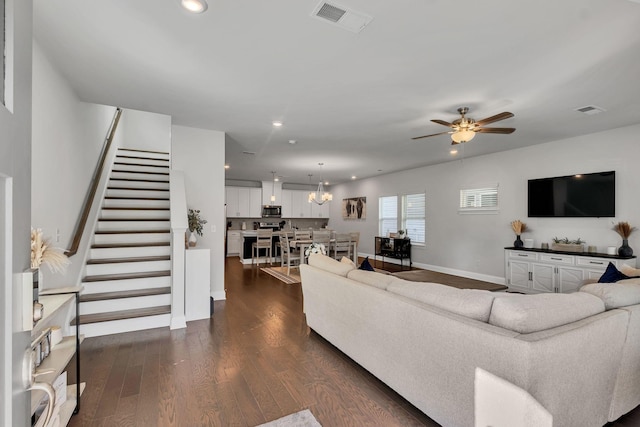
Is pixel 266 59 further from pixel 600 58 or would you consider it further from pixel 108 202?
pixel 108 202

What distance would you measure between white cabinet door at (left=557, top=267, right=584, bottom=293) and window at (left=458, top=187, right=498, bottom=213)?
67.7 inches

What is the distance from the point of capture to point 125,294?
3.65 m

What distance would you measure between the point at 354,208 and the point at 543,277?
6.08 m

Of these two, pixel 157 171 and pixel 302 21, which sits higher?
pixel 302 21

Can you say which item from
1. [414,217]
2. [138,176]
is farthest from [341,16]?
[414,217]

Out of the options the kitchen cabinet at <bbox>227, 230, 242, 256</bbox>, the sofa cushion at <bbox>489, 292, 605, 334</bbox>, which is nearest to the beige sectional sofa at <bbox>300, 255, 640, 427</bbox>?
the sofa cushion at <bbox>489, 292, 605, 334</bbox>

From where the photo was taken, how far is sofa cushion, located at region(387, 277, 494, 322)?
1.68m

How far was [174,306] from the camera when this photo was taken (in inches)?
141

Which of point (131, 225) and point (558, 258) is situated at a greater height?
point (131, 225)

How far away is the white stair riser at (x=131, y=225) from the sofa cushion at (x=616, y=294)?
16.7ft

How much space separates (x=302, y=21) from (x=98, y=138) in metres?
4.41

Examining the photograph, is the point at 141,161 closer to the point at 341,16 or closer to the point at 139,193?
the point at 139,193

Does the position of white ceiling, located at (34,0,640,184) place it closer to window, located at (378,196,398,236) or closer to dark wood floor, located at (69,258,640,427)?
dark wood floor, located at (69,258,640,427)

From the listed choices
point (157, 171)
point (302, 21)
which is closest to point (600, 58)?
point (302, 21)
